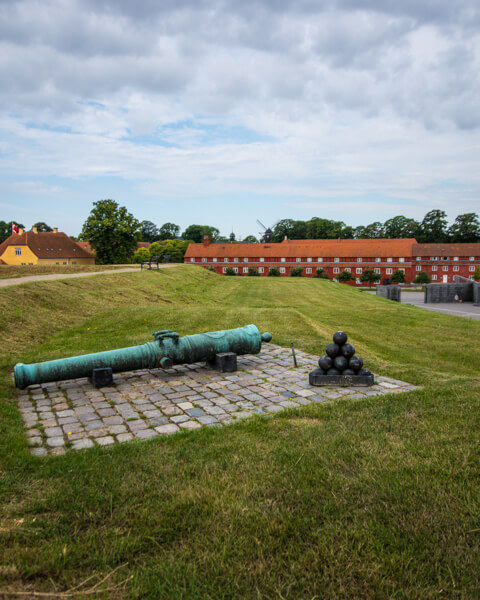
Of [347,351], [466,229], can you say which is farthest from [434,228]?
[347,351]

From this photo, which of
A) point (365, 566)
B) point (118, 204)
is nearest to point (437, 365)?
point (365, 566)

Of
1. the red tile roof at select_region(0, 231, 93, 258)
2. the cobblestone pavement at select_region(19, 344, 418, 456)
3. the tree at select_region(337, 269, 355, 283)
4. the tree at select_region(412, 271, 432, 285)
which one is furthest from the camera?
the tree at select_region(412, 271, 432, 285)

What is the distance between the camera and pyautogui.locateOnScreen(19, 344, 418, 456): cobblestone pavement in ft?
13.5

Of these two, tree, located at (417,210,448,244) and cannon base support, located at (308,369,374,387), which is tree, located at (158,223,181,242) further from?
cannon base support, located at (308,369,374,387)

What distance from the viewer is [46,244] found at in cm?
5522

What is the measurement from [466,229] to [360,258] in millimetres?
32172

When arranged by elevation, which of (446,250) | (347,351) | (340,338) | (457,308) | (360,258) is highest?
(446,250)

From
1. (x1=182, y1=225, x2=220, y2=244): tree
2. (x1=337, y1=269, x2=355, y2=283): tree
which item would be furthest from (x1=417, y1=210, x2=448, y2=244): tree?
(x1=182, y1=225, x2=220, y2=244): tree

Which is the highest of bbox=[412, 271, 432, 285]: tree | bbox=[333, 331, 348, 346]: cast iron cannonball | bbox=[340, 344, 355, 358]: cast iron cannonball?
bbox=[333, 331, 348, 346]: cast iron cannonball

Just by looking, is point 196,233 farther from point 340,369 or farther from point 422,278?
point 340,369

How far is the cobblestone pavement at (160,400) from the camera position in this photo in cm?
413

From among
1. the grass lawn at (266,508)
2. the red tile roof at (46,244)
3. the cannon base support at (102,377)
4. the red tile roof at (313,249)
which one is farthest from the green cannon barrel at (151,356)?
the red tile roof at (313,249)

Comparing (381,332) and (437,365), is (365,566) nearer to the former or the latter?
(437,365)

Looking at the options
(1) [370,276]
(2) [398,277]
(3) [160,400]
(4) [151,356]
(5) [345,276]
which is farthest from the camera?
(2) [398,277]
